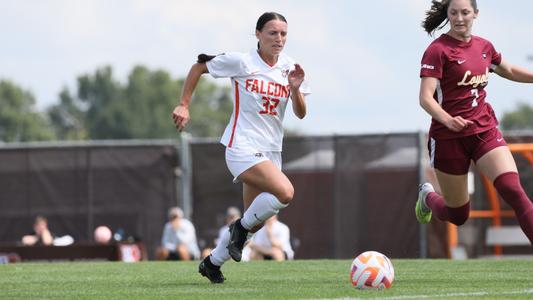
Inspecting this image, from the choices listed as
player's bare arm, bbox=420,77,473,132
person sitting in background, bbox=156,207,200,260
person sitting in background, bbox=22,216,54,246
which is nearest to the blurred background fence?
person sitting in background, bbox=22,216,54,246

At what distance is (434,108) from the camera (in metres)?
9.14

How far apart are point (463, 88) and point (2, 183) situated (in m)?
14.2

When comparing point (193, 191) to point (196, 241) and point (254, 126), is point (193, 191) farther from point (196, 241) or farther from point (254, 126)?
point (254, 126)

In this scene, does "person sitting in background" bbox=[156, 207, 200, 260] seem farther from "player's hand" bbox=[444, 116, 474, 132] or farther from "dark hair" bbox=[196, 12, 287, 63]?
"player's hand" bbox=[444, 116, 474, 132]

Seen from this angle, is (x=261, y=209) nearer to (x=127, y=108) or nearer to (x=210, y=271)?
(x=210, y=271)

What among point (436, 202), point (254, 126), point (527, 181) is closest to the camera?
point (254, 126)

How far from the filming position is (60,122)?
14562 centimetres

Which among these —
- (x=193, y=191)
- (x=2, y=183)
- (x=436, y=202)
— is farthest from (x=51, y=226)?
(x=436, y=202)

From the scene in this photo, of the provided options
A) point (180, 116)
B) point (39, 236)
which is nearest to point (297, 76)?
point (180, 116)

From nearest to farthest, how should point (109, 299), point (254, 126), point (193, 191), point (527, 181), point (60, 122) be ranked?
point (109, 299)
point (254, 126)
point (527, 181)
point (193, 191)
point (60, 122)

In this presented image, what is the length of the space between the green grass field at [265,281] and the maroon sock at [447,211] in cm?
49

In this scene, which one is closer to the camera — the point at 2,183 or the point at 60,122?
the point at 2,183

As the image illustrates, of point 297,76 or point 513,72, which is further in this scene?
point 513,72

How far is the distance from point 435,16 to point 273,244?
9041 mm
